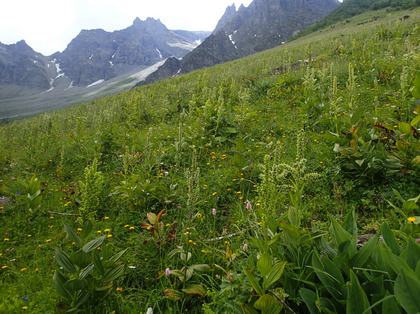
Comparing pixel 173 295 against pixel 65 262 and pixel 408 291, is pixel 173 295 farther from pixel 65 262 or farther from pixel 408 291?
pixel 408 291

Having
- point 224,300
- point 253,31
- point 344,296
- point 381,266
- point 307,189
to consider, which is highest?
point 253,31

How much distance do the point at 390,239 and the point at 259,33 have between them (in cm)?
17807

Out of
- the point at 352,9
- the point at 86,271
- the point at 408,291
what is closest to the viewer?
the point at 408,291

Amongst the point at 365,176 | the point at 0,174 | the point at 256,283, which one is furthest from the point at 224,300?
the point at 0,174

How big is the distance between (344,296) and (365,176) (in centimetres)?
229

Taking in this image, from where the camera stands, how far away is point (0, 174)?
5758 millimetres

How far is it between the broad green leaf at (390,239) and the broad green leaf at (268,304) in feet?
2.81

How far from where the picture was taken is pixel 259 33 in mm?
154250

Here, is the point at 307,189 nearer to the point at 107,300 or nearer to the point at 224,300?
the point at 224,300

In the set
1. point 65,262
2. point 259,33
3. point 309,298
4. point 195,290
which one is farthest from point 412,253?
point 259,33

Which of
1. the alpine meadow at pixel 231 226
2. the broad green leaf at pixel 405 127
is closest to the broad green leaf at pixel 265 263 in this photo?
the alpine meadow at pixel 231 226

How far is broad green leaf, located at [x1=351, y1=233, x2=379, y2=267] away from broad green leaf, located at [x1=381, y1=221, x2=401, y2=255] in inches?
4.0

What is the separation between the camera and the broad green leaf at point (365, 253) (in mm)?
1494

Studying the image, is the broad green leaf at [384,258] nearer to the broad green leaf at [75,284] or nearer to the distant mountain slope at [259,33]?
the broad green leaf at [75,284]
